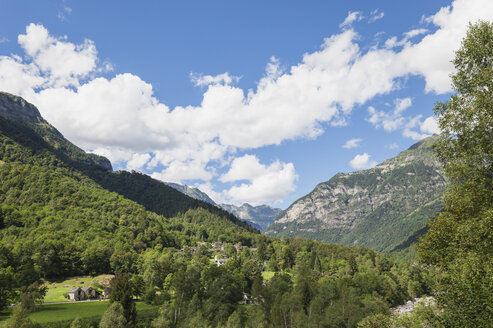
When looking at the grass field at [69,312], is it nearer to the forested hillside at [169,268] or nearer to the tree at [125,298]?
the forested hillside at [169,268]

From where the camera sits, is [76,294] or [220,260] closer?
[76,294]

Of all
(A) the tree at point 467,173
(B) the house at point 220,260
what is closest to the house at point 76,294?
(B) the house at point 220,260

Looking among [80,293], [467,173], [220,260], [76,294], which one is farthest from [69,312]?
[220,260]

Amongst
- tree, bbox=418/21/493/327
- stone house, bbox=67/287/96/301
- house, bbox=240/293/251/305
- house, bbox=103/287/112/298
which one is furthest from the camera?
house, bbox=240/293/251/305

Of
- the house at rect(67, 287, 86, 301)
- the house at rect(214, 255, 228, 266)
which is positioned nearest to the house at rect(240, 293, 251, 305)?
the house at rect(214, 255, 228, 266)

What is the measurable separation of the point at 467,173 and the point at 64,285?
119178 millimetres

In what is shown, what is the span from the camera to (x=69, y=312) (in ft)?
206

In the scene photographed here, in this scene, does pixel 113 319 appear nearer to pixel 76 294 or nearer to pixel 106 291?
pixel 76 294

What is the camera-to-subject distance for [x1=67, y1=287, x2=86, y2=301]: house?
81.9 meters

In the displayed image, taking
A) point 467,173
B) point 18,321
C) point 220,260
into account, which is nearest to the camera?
point 467,173

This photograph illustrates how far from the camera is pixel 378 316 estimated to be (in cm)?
1939

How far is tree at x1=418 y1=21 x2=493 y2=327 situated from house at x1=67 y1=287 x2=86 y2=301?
97347mm

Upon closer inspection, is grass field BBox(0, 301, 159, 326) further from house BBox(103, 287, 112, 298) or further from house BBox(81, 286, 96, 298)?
house BBox(81, 286, 96, 298)

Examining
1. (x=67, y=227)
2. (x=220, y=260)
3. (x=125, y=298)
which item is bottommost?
(x=220, y=260)
